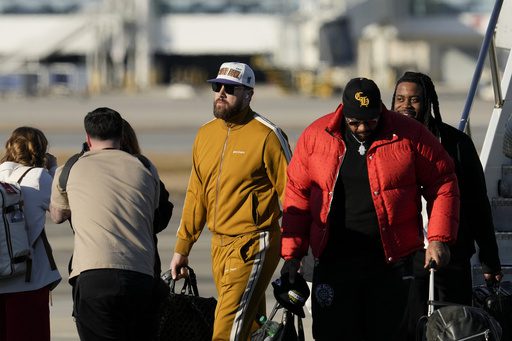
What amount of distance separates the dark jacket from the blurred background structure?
68.9 meters

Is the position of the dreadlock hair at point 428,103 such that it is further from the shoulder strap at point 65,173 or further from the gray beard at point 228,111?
the shoulder strap at point 65,173

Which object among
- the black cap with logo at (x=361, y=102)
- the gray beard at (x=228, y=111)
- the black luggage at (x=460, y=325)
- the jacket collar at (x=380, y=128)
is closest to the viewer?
the black luggage at (x=460, y=325)

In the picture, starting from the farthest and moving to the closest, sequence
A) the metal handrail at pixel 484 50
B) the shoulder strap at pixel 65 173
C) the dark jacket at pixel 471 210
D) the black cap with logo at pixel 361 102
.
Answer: the metal handrail at pixel 484 50 → the dark jacket at pixel 471 210 → the shoulder strap at pixel 65 173 → the black cap with logo at pixel 361 102

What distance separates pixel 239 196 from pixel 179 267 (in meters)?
0.52

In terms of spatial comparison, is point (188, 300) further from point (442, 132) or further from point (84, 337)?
point (442, 132)

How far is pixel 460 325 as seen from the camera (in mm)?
5668

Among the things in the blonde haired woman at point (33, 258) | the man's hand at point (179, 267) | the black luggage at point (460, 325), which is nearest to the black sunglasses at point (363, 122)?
the black luggage at point (460, 325)

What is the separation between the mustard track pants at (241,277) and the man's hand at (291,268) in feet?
3.25

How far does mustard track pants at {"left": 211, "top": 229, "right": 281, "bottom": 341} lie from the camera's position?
6988 mm

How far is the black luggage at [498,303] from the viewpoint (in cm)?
695

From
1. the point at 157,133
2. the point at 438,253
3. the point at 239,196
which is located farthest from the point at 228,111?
the point at 157,133

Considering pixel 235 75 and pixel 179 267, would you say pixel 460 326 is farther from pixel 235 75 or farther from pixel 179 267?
pixel 235 75

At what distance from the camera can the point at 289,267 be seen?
6.07 metres

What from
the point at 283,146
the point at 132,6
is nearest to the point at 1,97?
the point at 132,6
